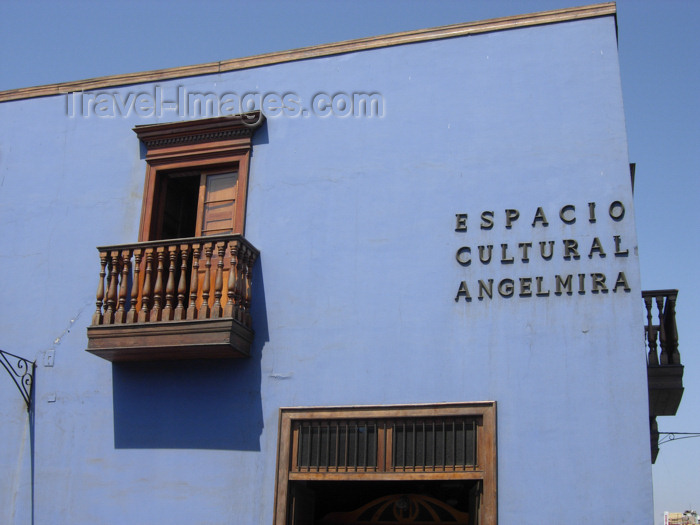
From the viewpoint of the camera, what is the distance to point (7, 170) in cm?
1012

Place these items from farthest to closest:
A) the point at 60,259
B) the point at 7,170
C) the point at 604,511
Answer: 1. the point at 7,170
2. the point at 60,259
3. the point at 604,511

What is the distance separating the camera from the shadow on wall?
8234 millimetres

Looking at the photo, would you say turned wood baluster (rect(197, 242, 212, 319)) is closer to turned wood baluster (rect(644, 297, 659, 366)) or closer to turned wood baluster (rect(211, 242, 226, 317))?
turned wood baluster (rect(211, 242, 226, 317))

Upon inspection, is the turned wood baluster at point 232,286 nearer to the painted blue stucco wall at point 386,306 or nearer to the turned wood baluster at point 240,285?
the turned wood baluster at point 240,285

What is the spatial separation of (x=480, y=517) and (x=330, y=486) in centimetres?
165

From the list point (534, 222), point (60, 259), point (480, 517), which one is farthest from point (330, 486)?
point (60, 259)

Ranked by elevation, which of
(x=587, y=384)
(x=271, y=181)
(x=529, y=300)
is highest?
(x=271, y=181)

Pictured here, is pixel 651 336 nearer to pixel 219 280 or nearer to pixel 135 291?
pixel 219 280

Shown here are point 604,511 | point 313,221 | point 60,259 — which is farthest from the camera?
point 60,259

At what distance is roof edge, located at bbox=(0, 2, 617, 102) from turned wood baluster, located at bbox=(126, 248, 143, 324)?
2.35 m

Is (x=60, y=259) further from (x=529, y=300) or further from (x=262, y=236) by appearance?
(x=529, y=300)

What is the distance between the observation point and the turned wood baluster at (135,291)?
8.50 meters

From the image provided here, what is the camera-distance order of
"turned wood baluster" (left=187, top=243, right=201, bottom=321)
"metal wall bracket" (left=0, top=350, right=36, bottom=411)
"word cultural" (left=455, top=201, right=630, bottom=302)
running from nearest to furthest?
"word cultural" (left=455, top=201, right=630, bottom=302) → "turned wood baluster" (left=187, top=243, right=201, bottom=321) → "metal wall bracket" (left=0, top=350, right=36, bottom=411)

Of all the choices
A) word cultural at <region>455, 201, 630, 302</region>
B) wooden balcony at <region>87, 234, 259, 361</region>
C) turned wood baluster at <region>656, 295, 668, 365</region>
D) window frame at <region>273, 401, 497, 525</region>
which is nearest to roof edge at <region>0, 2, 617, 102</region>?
word cultural at <region>455, 201, 630, 302</region>
